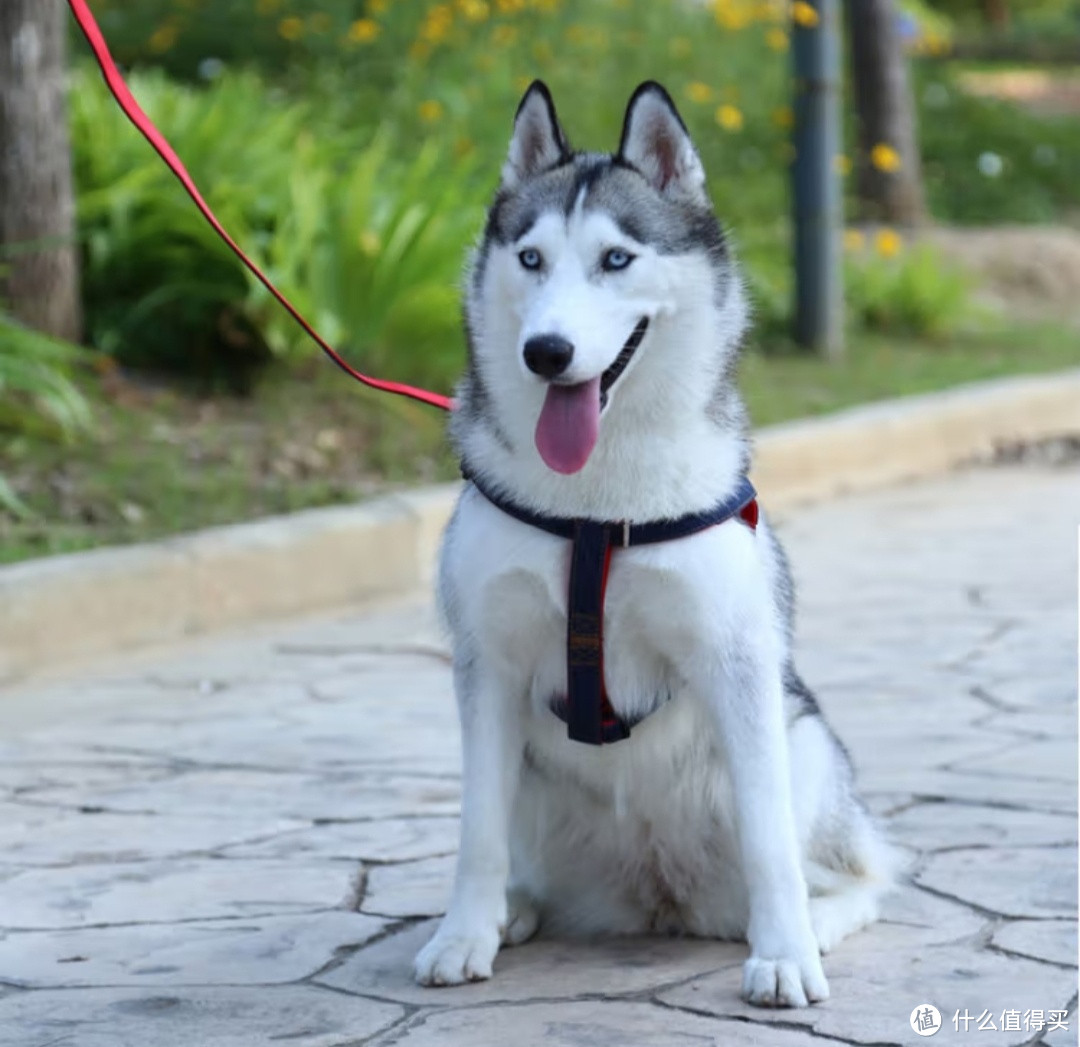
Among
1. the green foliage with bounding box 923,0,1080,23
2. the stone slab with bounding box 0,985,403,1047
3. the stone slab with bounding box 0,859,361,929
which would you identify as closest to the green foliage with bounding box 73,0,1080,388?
the stone slab with bounding box 0,859,361,929

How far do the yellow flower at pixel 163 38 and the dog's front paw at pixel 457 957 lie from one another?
414 inches

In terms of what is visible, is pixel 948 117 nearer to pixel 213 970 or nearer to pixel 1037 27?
pixel 1037 27

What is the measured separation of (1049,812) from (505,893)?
139 centimetres

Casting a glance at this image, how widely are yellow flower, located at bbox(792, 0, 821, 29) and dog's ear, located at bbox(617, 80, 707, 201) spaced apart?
6659mm

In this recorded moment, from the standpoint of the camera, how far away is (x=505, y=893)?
3.55m

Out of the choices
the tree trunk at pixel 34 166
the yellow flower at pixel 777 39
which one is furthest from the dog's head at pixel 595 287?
the yellow flower at pixel 777 39

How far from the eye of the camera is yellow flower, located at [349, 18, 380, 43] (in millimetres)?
11672

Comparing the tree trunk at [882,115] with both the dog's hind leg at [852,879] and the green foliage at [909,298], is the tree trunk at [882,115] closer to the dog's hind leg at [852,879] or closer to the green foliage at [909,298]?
the green foliage at [909,298]

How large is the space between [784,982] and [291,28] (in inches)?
402

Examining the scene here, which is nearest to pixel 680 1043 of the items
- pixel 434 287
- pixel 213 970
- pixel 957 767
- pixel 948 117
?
pixel 213 970

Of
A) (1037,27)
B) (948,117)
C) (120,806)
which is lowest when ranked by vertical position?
(120,806)

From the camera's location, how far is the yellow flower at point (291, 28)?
41.1 feet

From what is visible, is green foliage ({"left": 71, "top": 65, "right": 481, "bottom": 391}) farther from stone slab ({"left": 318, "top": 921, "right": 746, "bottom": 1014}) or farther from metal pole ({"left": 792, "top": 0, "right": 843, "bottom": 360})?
stone slab ({"left": 318, "top": 921, "right": 746, "bottom": 1014})

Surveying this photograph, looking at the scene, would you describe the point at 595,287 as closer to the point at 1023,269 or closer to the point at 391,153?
the point at 391,153
